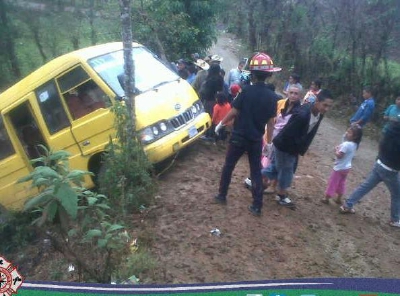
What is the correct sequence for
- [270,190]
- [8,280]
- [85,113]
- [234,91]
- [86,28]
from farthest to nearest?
1. [86,28]
2. [234,91]
3. [85,113]
4. [270,190]
5. [8,280]

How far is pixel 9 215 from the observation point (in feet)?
21.8

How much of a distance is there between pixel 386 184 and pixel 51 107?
16.1 feet

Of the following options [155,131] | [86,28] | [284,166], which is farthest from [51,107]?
[86,28]

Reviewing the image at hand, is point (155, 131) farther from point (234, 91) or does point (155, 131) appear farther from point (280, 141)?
point (234, 91)

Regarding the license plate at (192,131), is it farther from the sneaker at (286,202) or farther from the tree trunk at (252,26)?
the tree trunk at (252,26)

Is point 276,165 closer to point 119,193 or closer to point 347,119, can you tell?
point 119,193

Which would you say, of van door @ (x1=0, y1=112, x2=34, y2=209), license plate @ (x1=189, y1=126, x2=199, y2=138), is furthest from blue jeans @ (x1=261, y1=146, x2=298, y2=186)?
van door @ (x1=0, y1=112, x2=34, y2=209)

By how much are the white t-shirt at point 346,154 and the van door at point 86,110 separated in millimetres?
3155

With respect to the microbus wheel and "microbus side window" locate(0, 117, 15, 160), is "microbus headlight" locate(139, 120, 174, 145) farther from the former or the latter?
"microbus side window" locate(0, 117, 15, 160)

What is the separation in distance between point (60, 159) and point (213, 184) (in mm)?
2973

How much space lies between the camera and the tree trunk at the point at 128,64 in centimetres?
532

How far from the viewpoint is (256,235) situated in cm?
466

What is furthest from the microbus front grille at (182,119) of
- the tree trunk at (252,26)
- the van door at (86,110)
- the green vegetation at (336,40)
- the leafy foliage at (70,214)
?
the tree trunk at (252,26)

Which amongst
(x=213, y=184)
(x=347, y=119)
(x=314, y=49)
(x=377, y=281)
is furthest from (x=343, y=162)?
(x=314, y=49)
